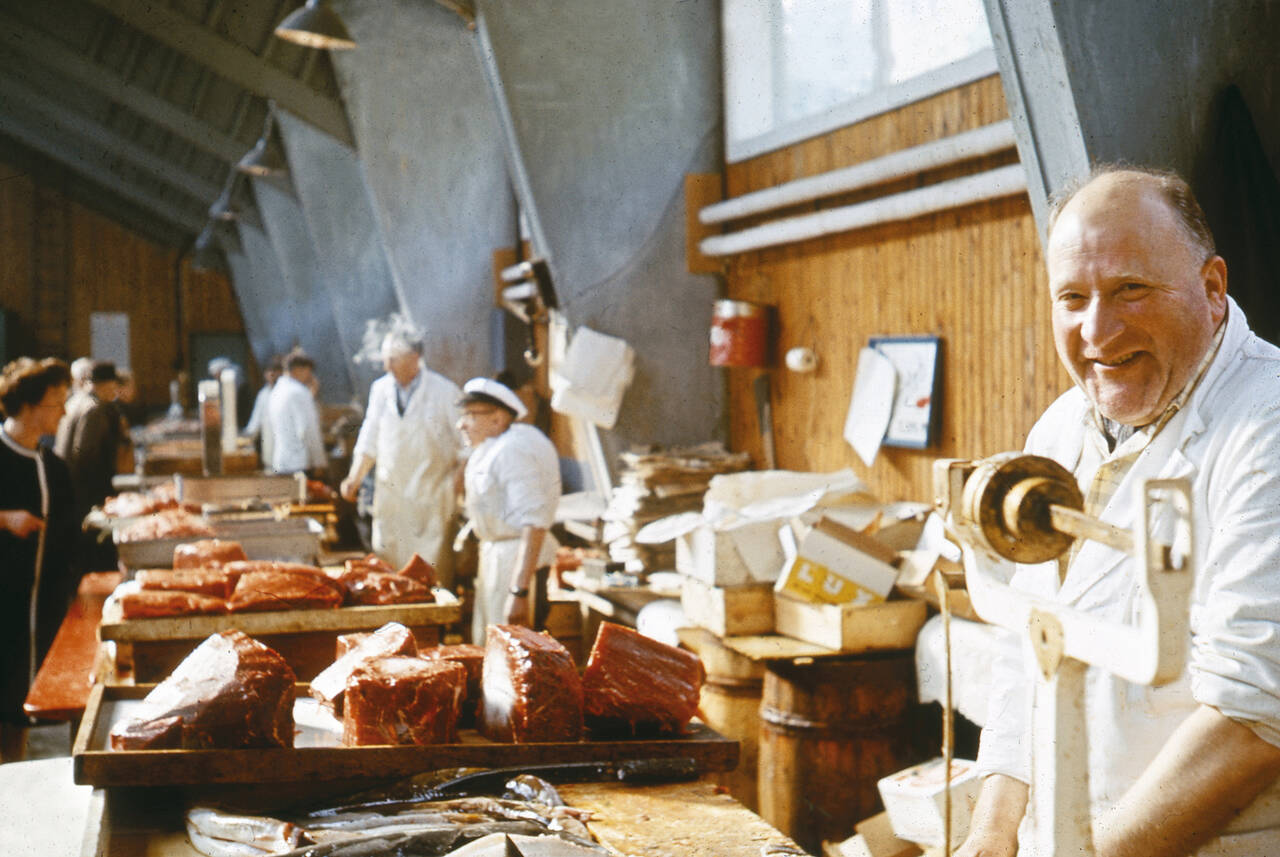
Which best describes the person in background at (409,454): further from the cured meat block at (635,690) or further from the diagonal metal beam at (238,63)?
the cured meat block at (635,690)

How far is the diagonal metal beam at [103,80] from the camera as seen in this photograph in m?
15.3

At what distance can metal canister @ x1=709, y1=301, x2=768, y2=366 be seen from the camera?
21.5ft

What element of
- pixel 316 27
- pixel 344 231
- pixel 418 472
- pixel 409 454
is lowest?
pixel 418 472

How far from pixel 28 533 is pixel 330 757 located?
12.5 feet

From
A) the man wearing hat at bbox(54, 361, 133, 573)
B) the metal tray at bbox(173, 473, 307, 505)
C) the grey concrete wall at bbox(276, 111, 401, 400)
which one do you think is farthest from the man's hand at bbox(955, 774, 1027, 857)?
the grey concrete wall at bbox(276, 111, 401, 400)

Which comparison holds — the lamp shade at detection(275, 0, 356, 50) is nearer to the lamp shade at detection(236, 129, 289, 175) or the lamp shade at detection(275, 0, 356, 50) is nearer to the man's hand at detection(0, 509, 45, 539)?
the man's hand at detection(0, 509, 45, 539)

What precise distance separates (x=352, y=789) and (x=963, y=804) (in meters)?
1.60

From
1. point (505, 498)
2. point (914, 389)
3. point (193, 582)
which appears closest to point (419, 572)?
point (193, 582)

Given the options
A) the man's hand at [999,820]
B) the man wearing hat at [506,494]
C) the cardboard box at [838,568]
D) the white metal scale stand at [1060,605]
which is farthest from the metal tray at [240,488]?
the white metal scale stand at [1060,605]

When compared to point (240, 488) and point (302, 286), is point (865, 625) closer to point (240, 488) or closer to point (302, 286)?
point (240, 488)

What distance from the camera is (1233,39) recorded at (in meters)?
3.29

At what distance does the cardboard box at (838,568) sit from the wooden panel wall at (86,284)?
22.8m

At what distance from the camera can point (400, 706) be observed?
2.65 m

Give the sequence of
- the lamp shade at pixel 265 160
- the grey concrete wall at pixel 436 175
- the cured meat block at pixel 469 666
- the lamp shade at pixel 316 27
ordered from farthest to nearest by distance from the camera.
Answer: the lamp shade at pixel 265 160 < the grey concrete wall at pixel 436 175 < the lamp shade at pixel 316 27 < the cured meat block at pixel 469 666
